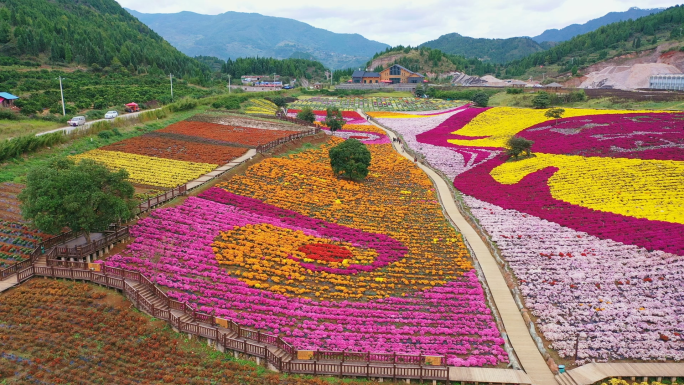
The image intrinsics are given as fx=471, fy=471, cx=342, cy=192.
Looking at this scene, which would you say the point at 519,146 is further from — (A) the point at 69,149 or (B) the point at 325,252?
(A) the point at 69,149

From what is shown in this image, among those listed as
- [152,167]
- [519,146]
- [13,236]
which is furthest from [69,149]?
[519,146]

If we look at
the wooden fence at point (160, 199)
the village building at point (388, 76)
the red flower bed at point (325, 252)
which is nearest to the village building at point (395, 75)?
the village building at point (388, 76)

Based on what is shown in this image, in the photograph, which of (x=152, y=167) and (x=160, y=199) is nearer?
(x=160, y=199)

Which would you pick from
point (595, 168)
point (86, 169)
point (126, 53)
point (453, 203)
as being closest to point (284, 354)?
point (86, 169)

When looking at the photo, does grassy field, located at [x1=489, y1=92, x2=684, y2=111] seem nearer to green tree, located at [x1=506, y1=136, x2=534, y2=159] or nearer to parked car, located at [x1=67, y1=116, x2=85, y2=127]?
green tree, located at [x1=506, y1=136, x2=534, y2=159]

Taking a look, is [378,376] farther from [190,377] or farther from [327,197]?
[327,197]

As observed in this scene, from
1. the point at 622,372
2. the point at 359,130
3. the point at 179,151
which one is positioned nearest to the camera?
the point at 622,372

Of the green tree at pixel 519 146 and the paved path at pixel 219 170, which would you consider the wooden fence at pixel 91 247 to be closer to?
the paved path at pixel 219 170
